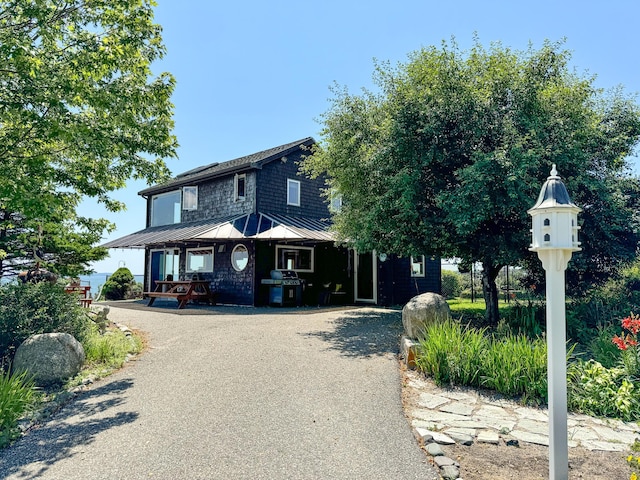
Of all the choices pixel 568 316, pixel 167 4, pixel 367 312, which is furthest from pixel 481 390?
pixel 167 4

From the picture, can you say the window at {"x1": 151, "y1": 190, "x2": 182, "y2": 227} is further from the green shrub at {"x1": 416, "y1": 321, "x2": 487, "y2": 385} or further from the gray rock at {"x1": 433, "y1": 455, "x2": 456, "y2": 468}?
the gray rock at {"x1": 433, "y1": 455, "x2": 456, "y2": 468}

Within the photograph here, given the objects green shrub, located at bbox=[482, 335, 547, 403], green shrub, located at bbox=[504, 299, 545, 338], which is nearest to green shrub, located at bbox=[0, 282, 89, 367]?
green shrub, located at bbox=[482, 335, 547, 403]

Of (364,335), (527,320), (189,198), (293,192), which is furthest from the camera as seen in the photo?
(189,198)

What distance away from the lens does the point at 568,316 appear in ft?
27.0

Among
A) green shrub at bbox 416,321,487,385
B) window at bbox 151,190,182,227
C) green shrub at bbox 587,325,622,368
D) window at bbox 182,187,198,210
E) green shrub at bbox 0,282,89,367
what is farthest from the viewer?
window at bbox 151,190,182,227

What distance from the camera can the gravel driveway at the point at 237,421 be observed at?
3.29 metres

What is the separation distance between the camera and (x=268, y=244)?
15008 mm

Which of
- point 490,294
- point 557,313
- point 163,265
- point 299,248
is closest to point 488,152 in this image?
point 490,294

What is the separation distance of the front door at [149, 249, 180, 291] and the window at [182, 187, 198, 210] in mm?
2105

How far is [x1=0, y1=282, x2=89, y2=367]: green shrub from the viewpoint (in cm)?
604

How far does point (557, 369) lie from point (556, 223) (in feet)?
3.41

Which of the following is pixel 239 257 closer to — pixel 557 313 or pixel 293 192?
pixel 293 192

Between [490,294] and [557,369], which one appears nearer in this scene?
[557,369]

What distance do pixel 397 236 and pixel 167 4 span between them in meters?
6.73
